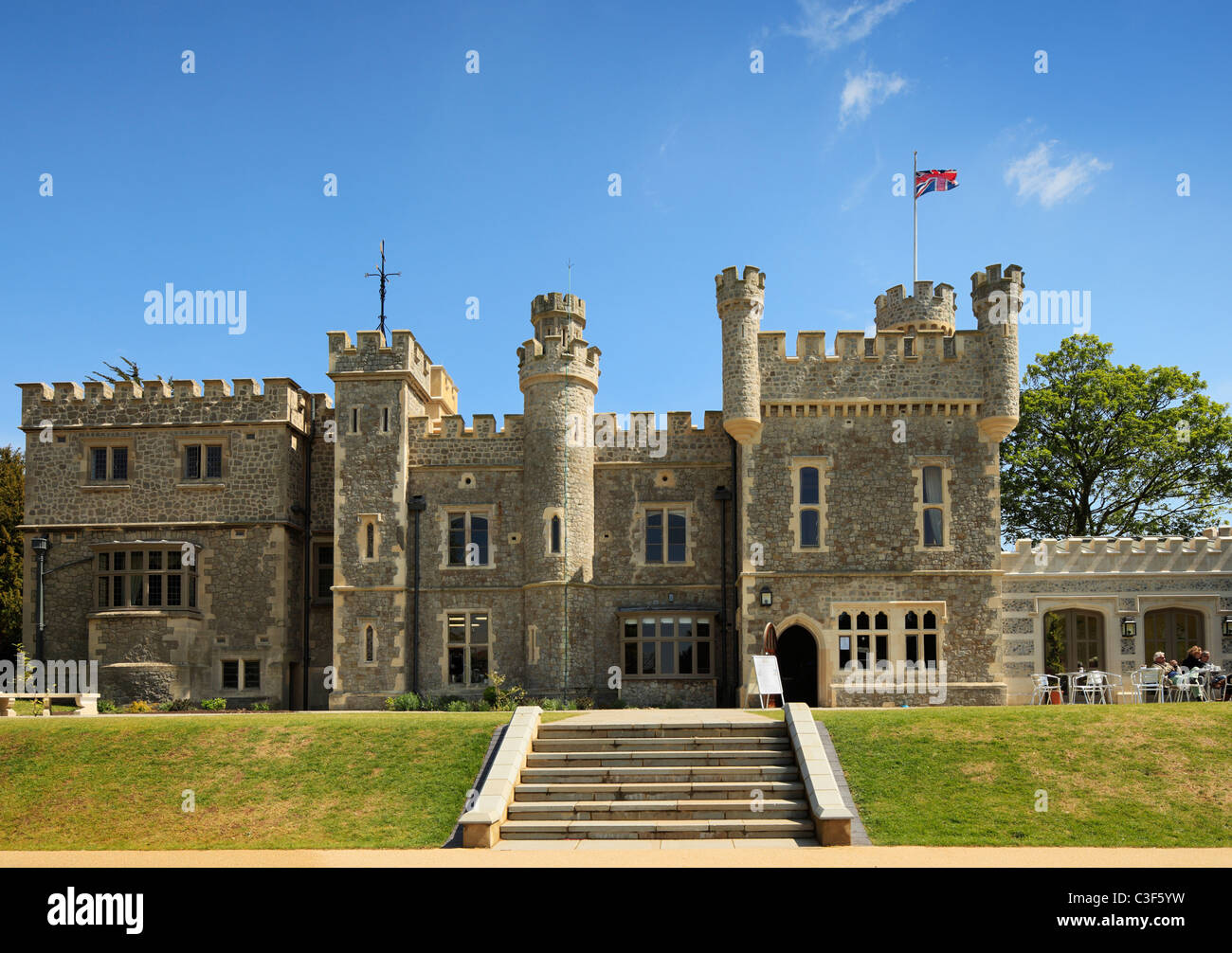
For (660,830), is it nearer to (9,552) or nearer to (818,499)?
(818,499)

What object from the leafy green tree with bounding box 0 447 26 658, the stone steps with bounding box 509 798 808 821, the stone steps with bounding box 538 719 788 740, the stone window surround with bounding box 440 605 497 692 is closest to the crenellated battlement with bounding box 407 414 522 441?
the stone window surround with bounding box 440 605 497 692

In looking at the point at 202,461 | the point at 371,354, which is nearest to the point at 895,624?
the point at 371,354

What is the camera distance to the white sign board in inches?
948

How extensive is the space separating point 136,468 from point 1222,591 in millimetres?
28612

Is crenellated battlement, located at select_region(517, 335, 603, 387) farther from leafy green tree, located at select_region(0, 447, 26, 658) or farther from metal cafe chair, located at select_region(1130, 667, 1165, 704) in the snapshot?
leafy green tree, located at select_region(0, 447, 26, 658)

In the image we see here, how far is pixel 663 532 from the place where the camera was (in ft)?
94.5

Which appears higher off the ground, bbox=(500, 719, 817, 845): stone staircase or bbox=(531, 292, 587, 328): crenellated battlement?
bbox=(531, 292, 587, 328): crenellated battlement

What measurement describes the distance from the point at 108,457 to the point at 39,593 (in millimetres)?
4081

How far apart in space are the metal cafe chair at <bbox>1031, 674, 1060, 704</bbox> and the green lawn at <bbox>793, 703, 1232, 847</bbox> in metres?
3.88

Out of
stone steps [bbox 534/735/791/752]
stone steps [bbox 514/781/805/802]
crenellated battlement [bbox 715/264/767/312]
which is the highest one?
crenellated battlement [bbox 715/264/767/312]
